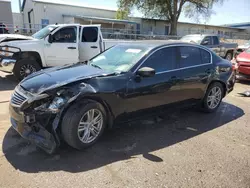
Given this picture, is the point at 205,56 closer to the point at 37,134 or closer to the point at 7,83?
the point at 37,134

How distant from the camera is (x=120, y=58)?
4426mm

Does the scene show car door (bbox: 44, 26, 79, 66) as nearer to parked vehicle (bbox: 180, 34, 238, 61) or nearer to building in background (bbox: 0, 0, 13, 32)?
parked vehicle (bbox: 180, 34, 238, 61)

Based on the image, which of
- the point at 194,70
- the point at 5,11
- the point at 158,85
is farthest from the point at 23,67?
the point at 5,11

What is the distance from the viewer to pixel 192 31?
42.5 m

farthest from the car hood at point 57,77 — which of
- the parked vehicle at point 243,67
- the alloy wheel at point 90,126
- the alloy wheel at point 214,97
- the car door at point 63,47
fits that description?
the parked vehicle at point 243,67

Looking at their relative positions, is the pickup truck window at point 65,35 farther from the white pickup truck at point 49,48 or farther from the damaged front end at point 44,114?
the damaged front end at point 44,114

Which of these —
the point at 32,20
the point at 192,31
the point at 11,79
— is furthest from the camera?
the point at 192,31

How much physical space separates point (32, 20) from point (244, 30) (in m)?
50.4

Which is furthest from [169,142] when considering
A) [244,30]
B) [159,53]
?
[244,30]

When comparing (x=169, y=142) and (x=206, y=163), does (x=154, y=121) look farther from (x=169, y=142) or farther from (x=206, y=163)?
(x=206, y=163)

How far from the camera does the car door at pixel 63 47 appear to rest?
8.16 m

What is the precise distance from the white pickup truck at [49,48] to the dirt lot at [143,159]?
3308 millimetres

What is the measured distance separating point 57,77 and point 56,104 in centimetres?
60

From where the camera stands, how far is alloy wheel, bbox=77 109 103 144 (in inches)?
139
